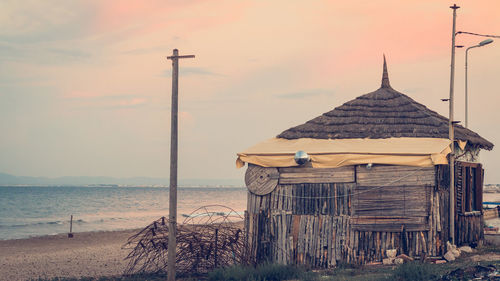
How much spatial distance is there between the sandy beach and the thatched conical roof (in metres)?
6.42

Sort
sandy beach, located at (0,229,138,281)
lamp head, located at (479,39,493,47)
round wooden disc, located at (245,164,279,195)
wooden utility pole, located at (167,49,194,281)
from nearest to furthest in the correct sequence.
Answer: wooden utility pole, located at (167,49,194,281) → round wooden disc, located at (245,164,279,195) → lamp head, located at (479,39,493,47) → sandy beach, located at (0,229,138,281)

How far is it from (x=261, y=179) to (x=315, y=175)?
132 centimetres

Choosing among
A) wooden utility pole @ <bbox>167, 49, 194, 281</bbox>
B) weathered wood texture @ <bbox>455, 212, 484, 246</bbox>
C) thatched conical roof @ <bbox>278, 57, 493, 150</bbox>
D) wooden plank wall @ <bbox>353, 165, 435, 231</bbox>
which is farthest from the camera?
weathered wood texture @ <bbox>455, 212, 484, 246</bbox>

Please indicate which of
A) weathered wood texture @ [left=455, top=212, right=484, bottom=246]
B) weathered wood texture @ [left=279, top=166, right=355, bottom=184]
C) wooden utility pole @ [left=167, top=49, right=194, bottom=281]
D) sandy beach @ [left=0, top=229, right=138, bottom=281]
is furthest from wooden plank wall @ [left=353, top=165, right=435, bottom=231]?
sandy beach @ [left=0, top=229, right=138, bottom=281]

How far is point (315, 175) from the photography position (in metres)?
14.2

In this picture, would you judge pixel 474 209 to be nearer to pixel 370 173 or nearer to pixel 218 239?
pixel 370 173

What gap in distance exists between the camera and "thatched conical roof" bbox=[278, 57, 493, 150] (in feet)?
49.4

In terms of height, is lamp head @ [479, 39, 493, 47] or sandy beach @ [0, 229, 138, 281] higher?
lamp head @ [479, 39, 493, 47]

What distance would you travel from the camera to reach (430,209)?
1377 centimetres

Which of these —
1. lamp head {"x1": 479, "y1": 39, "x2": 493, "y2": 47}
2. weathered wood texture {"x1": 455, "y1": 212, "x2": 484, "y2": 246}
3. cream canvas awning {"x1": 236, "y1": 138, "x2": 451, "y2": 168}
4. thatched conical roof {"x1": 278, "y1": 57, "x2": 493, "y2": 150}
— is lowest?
weathered wood texture {"x1": 455, "y1": 212, "x2": 484, "y2": 246}

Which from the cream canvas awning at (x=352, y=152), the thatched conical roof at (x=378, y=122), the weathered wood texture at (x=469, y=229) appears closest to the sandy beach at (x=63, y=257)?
the cream canvas awning at (x=352, y=152)

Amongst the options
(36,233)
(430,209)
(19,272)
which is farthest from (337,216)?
(36,233)

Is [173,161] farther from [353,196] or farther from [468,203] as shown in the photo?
[468,203]

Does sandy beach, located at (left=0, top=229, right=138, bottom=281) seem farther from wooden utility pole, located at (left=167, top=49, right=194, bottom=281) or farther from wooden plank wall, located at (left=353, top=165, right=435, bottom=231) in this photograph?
wooden plank wall, located at (left=353, top=165, right=435, bottom=231)
